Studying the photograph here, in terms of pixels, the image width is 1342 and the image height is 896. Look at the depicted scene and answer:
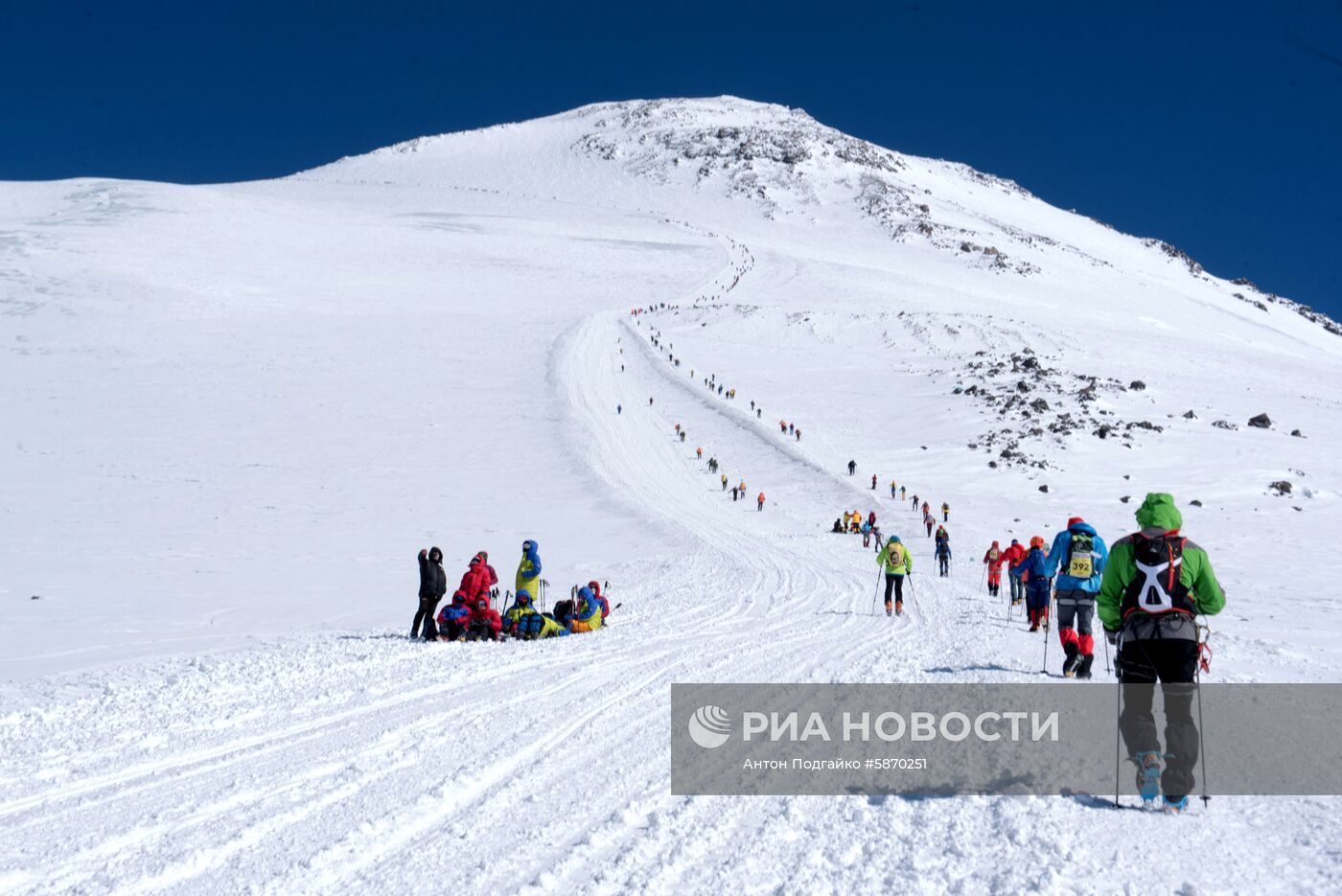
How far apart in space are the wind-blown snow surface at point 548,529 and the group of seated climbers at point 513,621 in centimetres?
55

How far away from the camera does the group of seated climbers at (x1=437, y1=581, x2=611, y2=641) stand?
12.1 meters

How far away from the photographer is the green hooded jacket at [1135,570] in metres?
5.20

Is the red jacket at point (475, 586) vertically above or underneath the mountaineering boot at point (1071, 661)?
above

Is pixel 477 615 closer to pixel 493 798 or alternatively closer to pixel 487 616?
pixel 487 616

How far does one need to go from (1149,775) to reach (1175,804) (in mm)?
202

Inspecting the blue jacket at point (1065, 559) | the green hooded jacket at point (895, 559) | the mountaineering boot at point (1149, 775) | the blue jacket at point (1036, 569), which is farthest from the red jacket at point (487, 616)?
the mountaineering boot at point (1149, 775)

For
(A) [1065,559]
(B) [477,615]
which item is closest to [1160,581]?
(A) [1065,559]

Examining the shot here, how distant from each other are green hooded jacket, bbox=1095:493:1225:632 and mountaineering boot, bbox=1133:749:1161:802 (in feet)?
2.37

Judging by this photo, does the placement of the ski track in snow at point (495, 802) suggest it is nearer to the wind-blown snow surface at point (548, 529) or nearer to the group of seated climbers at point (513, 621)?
the wind-blown snow surface at point (548, 529)

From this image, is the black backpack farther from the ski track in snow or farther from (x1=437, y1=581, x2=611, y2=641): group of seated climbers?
(x1=437, y1=581, x2=611, y2=641): group of seated climbers

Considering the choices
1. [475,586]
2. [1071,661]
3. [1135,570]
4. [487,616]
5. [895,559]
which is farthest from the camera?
[895,559]

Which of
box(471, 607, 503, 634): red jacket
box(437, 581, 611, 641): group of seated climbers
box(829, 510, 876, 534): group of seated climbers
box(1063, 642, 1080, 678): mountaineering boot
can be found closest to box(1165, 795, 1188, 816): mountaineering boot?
box(1063, 642, 1080, 678): mountaineering boot

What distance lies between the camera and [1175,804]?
203 inches

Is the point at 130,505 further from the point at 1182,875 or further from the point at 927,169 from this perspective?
the point at 927,169
